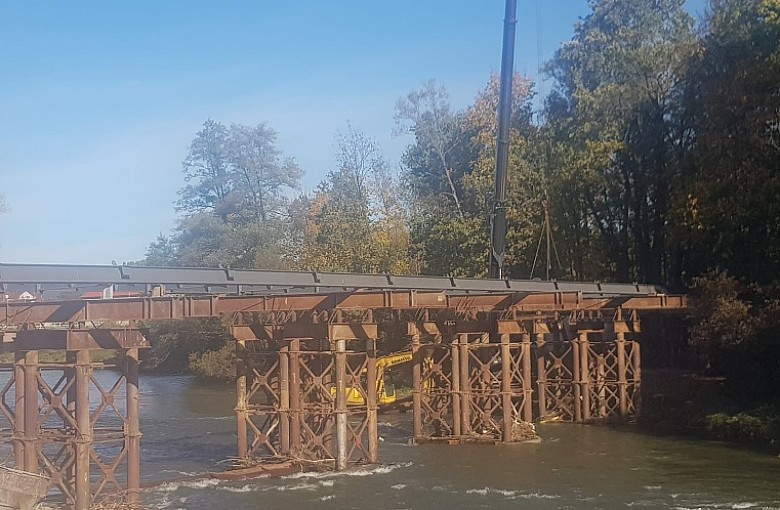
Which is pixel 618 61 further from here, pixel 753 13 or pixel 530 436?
pixel 530 436

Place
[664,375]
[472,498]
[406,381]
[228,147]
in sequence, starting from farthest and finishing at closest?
1. [228,147]
2. [406,381]
3. [664,375]
4. [472,498]

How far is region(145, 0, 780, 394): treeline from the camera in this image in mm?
31812

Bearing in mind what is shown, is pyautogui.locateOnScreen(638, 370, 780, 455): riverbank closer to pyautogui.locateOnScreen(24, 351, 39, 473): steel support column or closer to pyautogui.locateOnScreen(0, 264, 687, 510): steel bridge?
pyautogui.locateOnScreen(0, 264, 687, 510): steel bridge

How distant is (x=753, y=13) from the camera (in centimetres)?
3281

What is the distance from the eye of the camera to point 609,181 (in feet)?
139

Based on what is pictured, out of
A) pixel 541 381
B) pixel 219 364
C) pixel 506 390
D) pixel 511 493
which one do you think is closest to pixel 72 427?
pixel 511 493

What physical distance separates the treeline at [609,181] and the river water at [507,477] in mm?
6188

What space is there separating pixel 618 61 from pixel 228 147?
42173mm

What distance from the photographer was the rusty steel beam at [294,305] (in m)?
17.0

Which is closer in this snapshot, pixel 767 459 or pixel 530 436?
pixel 767 459

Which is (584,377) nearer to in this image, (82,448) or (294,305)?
(294,305)

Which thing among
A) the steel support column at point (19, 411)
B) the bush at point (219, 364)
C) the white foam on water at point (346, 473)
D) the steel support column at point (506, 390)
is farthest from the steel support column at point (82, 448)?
the bush at point (219, 364)

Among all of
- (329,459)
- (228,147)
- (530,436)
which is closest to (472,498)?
(329,459)

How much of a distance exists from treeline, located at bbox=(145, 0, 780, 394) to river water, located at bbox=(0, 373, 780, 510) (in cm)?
619
